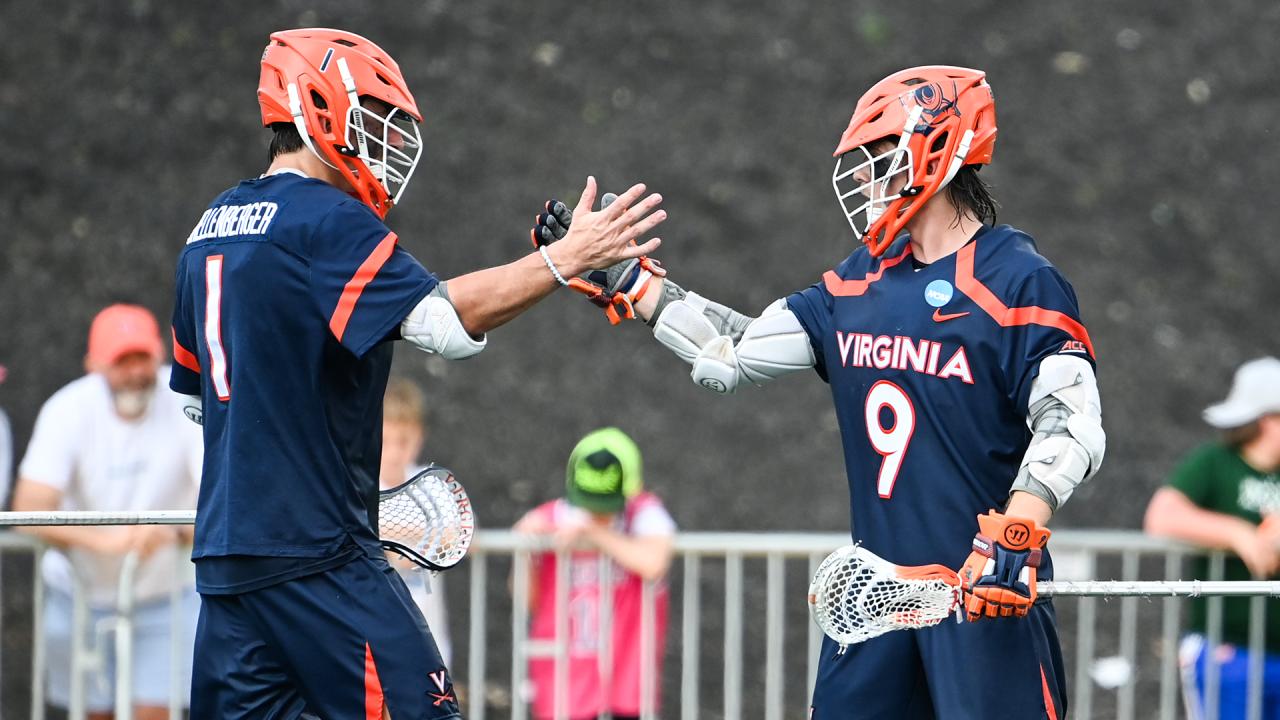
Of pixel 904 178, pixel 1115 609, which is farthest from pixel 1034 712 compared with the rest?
pixel 1115 609

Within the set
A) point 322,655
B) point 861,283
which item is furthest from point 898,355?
point 322,655

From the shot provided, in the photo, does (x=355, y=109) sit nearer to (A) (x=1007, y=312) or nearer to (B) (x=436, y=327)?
(B) (x=436, y=327)

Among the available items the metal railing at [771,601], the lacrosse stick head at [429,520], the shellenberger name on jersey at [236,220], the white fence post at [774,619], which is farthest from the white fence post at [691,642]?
the shellenberger name on jersey at [236,220]

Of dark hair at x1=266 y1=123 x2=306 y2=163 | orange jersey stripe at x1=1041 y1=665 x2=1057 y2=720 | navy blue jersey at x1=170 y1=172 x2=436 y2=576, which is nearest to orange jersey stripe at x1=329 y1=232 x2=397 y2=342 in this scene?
navy blue jersey at x1=170 y1=172 x2=436 y2=576

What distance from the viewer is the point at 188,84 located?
10.8 metres

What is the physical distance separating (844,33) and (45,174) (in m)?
6.10

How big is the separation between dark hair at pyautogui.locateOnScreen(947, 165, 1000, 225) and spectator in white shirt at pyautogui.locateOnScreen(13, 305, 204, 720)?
359 cm

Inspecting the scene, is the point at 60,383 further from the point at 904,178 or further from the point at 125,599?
the point at 904,178

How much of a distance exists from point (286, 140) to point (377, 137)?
0.26 meters

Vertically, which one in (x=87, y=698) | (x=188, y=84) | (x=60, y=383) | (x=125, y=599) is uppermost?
(x=188, y=84)

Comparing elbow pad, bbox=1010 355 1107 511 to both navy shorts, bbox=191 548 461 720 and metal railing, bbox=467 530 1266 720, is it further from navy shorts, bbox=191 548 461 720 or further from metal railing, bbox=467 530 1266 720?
metal railing, bbox=467 530 1266 720

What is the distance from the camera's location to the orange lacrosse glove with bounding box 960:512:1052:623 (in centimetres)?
345

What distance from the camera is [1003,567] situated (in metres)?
3.45

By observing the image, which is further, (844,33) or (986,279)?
(844,33)
